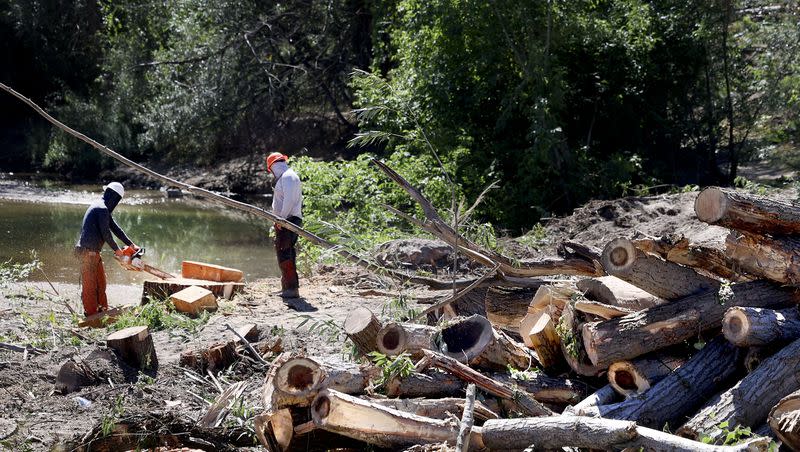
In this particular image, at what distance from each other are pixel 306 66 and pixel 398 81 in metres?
8.41

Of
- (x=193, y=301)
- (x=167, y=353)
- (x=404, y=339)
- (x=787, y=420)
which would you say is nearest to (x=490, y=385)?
(x=404, y=339)

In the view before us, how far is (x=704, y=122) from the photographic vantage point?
17297 millimetres

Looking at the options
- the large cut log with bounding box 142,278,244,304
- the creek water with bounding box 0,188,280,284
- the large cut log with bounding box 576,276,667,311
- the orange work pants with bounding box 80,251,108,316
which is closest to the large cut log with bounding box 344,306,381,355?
the large cut log with bounding box 576,276,667,311

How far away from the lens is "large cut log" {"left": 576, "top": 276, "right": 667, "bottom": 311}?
6148mm

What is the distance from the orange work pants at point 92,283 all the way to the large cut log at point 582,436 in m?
6.33

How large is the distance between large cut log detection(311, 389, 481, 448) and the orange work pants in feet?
18.5

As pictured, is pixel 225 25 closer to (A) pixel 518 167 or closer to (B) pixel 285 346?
(A) pixel 518 167

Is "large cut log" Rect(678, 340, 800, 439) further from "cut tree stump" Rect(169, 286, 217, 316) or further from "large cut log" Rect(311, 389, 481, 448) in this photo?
"cut tree stump" Rect(169, 286, 217, 316)

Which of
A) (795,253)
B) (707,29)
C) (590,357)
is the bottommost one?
(590,357)

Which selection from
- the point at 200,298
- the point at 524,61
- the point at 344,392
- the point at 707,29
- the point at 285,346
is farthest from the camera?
the point at 707,29

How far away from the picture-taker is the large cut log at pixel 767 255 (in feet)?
17.8

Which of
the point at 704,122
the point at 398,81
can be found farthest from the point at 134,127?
the point at 704,122

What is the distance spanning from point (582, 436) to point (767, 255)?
1.85 metres

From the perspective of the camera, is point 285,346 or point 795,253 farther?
point 285,346
